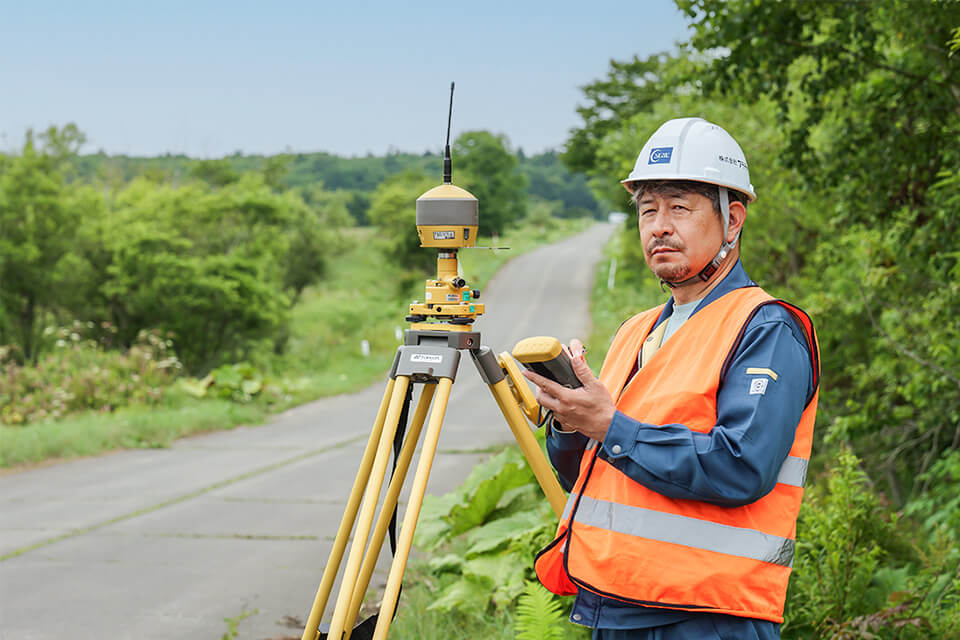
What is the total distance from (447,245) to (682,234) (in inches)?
26.3

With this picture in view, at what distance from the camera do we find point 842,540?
10.4 feet

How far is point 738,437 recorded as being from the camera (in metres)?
1.53

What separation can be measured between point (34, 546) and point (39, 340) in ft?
50.2

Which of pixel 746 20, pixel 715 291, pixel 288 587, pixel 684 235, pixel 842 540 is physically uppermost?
pixel 746 20

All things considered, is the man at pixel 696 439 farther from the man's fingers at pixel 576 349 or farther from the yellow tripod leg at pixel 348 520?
the yellow tripod leg at pixel 348 520

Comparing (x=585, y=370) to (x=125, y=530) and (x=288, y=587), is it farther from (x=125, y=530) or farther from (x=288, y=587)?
(x=125, y=530)

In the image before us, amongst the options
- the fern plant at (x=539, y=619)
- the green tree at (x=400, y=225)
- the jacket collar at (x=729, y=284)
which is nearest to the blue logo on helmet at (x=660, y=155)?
the jacket collar at (x=729, y=284)

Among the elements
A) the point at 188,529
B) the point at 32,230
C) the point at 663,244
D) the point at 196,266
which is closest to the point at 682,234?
the point at 663,244

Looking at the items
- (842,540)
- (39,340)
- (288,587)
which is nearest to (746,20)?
(842,540)

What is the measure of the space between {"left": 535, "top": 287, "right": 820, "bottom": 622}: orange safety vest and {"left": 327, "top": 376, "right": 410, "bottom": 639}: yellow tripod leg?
0.54m

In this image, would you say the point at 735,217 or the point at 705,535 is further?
the point at 735,217

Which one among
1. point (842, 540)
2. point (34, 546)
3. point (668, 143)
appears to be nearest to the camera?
point (668, 143)

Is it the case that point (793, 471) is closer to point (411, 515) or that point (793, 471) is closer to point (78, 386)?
point (411, 515)

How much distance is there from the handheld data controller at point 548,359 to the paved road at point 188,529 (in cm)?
301
